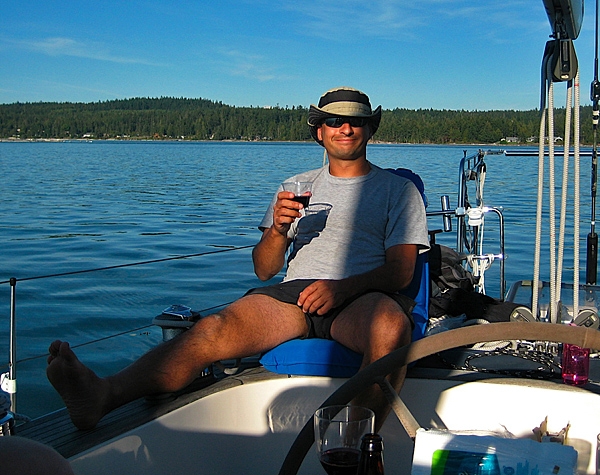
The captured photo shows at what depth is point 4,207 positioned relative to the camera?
14.4 m

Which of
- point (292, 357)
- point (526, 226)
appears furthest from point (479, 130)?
point (292, 357)

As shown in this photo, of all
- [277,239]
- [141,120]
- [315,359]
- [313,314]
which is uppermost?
[141,120]

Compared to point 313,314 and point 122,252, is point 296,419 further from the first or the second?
point 122,252

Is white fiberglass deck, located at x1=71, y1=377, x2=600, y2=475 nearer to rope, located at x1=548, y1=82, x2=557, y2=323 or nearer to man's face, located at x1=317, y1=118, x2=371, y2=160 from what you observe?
rope, located at x1=548, y1=82, x2=557, y2=323

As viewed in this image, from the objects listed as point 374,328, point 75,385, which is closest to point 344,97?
point 374,328

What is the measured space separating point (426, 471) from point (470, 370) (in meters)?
1.08

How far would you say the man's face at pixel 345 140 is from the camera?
8.97 feet

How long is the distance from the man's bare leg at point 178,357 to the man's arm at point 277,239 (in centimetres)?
24

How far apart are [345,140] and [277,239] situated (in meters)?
0.49

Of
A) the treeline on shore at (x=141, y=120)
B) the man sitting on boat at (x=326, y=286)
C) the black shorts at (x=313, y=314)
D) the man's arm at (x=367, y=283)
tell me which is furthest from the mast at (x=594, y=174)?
the treeline on shore at (x=141, y=120)

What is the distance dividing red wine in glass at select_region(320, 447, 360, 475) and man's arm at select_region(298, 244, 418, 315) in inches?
41.4

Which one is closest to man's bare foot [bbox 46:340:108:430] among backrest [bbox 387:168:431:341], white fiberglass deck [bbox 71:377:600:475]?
white fiberglass deck [bbox 71:377:600:475]

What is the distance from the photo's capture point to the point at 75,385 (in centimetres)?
187

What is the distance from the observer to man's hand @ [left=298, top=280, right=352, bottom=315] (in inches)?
92.4
